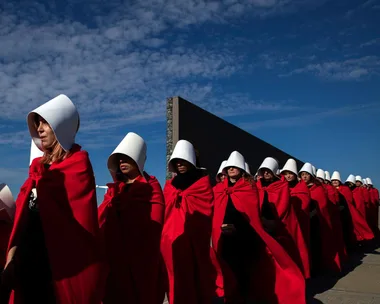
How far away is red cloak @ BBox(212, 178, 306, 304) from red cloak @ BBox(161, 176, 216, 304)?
0.49 m

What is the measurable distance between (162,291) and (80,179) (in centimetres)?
170

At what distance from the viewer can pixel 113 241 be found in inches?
160

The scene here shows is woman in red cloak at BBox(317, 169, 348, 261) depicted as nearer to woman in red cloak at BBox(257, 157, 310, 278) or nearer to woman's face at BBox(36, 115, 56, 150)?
woman in red cloak at BBox(257, 157, 310, 278)

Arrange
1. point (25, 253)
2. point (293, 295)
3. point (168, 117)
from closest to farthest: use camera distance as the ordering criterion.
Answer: point (25, 253) < point (293, 295) < point (168, 117)

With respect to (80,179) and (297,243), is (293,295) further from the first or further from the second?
(80,179)

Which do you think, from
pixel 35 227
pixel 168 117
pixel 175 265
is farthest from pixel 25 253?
pixel 168 117

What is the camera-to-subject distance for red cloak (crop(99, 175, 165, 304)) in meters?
4.01

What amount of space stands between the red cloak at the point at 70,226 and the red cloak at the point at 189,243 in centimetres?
201

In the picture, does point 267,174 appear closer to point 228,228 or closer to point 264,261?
point 264,261

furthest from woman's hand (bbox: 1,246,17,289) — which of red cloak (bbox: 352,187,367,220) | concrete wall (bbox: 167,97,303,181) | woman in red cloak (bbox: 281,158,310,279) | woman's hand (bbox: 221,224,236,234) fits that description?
red cloak (bbox: 352,187,367,220)

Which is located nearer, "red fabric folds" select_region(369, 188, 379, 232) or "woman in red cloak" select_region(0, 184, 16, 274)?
"woman in red cloak" select_region(0, 184, 16, 274)

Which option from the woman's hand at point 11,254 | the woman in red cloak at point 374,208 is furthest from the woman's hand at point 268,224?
the woman in red cloak at point 374,208

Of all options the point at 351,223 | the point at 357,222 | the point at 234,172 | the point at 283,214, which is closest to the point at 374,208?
the point at 357,222

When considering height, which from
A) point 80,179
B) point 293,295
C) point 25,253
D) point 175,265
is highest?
point 80,179
